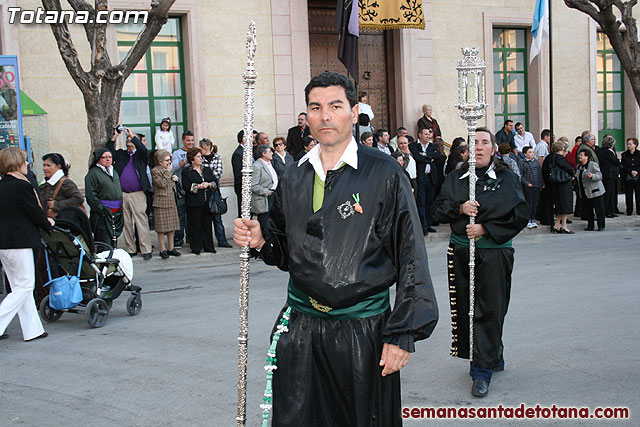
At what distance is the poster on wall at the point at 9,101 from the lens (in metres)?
11.4

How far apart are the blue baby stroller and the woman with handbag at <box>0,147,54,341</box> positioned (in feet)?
1.49

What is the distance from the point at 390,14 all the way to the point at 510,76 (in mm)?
5011

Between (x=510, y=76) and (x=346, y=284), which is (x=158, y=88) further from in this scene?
(x=346, y=284)

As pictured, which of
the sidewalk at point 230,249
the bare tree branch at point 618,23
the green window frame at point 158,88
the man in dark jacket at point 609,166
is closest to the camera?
the sidewalk at point 230,249

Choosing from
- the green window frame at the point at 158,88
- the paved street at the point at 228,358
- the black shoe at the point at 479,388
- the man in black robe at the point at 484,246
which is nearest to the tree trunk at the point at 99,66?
the paved street at the point at 228,358

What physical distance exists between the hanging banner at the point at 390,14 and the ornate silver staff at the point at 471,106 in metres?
11.2

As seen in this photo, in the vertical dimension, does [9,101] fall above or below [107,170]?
above

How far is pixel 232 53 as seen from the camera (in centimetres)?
1669

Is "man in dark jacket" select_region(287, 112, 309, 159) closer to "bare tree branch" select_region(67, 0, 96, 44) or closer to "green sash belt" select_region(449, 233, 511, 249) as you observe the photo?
"bare tree branch" select_region(67, 0, 96, 44)

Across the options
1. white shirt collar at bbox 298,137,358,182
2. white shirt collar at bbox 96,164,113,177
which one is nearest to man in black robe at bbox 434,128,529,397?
white shirt collar at bbox 298,137,358,182

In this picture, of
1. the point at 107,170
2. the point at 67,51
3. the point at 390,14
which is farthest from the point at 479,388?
the point at 390,14

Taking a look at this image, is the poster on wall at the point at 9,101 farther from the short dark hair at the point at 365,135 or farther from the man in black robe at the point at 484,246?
the man in black robe at the point at 484,246

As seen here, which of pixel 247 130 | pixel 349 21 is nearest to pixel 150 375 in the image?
pixel 247 130

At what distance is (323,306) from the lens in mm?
3418
